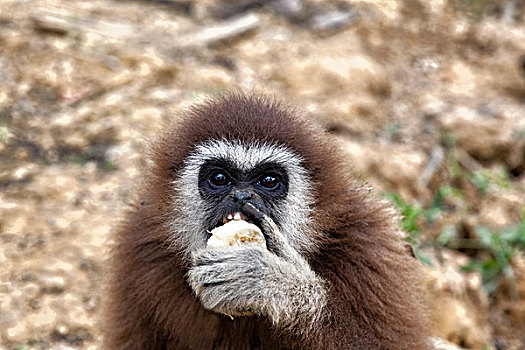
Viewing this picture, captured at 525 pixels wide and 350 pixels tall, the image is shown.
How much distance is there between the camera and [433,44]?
365 inches

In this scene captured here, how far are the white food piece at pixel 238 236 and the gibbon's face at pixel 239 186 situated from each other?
19 centimetres

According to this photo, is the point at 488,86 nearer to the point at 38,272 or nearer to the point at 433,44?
the point at 433,44

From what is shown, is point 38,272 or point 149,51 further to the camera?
point 149,51

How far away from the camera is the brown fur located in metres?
3.97

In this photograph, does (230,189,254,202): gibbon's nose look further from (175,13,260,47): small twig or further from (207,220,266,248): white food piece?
(175,13,260,47): small twig

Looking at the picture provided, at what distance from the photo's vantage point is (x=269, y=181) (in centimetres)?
418

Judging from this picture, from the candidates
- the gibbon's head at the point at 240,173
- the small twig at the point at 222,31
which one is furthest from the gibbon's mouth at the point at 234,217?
the small twig at the point at 222,31

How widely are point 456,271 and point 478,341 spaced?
0.77 meters

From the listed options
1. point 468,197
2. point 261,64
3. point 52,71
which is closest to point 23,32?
point 52,71

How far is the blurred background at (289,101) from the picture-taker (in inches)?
228

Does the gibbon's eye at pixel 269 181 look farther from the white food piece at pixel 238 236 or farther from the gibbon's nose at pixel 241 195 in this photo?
the white food piece at pixel 238 236

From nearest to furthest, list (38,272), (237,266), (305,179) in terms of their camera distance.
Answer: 1. (237,266)
2. (305,179)
3. (38,272)

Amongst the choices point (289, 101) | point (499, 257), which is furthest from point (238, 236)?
point (499, 257)

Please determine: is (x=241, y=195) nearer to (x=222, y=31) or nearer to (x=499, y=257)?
(x=499, y=257)
